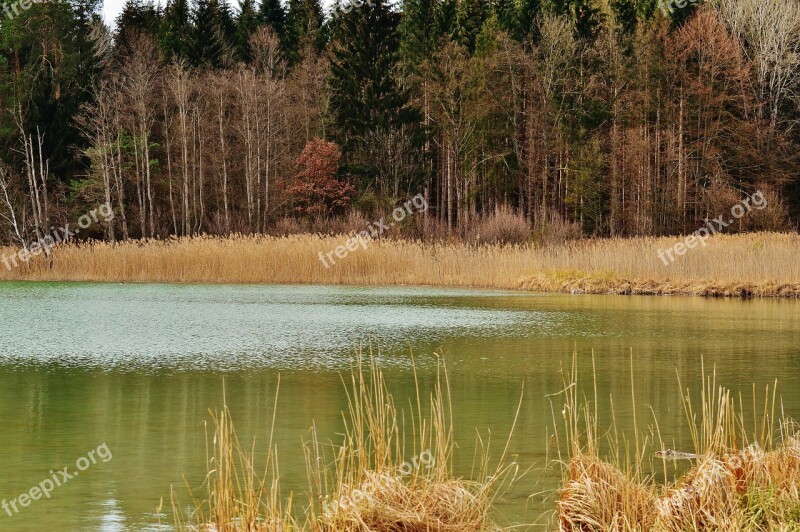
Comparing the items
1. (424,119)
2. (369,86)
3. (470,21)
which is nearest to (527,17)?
(470,21)

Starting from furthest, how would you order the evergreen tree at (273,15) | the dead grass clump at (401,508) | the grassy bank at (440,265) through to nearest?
1. the evergreen tree at (273,15)
2. the grassy bank at (440,265)
3. the dead grass clump at (401,508)

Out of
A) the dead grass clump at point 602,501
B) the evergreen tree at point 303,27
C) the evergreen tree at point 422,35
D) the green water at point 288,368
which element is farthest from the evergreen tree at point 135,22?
the dead grass clump at point 602,501

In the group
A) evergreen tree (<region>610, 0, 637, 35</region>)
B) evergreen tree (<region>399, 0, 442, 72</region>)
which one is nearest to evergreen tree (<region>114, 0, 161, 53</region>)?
evergreen tree (<region>399, 0, 442, 72</region>)

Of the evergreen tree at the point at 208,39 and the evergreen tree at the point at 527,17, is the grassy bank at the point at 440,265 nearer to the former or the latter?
the evergreen tree at the point at 527,17

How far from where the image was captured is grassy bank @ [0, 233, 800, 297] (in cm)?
2489

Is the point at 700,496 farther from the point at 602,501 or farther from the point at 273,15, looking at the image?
the point at 273,15

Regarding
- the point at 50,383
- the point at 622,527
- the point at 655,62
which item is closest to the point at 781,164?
the point at 655,62

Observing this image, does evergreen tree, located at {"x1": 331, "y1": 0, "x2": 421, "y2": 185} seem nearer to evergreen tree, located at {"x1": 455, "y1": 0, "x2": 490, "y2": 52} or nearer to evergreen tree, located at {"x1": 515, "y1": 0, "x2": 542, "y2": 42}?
evergreen tree, located at {"x1": 455, "y1": 0, "x2": 490, "y2": 52}

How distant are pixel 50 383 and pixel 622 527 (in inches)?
275

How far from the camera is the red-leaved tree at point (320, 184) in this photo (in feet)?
151

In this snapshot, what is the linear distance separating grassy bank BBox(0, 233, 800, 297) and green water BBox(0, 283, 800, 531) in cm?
265

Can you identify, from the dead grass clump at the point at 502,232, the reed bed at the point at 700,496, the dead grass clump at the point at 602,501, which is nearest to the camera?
the reed bed at the point at 700,496

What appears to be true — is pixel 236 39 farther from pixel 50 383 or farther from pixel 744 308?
pixel 50 383

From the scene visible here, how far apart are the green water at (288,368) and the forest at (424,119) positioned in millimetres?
20676
